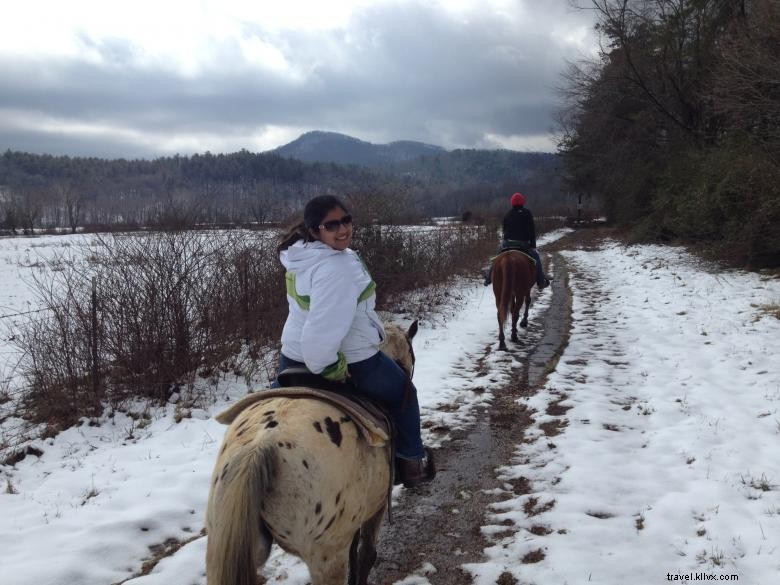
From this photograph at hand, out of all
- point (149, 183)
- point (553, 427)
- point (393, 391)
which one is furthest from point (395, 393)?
point (149, 183)

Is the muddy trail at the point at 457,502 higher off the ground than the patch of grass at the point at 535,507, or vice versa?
the patch of grass at the point at 535,507

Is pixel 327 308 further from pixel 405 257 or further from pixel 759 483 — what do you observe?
pixel 405 257

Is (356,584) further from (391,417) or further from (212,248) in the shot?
(212,248)

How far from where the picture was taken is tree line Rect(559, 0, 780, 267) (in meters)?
12.7

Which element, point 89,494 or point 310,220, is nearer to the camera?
point 310,220

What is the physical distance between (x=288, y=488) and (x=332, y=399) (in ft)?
1.93

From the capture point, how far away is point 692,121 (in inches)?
1004

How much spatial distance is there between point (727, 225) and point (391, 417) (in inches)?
645

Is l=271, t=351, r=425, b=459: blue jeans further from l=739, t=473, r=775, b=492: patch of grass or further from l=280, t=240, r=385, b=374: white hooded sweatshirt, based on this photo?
l=739, t=473, r=775, b=492: patch of grass

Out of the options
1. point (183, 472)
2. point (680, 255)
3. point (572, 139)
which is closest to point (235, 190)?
point (572, 139)

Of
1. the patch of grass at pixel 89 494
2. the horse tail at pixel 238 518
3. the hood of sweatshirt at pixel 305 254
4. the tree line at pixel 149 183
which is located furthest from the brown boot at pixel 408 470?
the tree line at pixel 149 183

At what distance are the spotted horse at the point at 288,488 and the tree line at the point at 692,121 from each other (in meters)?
13.9

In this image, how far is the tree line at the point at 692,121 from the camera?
12.7m

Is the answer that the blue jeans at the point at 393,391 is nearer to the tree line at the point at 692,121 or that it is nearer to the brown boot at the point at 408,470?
the brown boot at the point at 408,470
